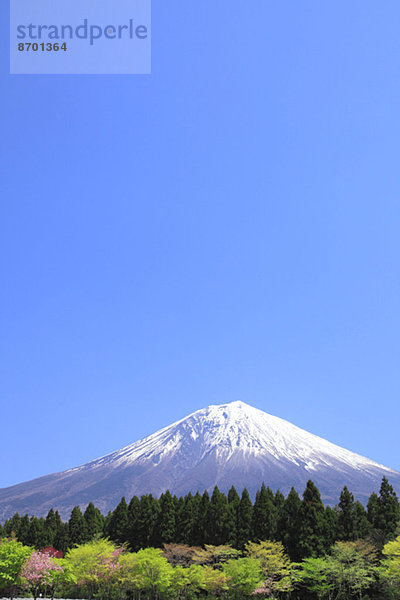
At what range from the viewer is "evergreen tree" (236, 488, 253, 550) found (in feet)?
160

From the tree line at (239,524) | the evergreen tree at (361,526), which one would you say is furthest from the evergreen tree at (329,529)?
the evergreen tree at (361,526)

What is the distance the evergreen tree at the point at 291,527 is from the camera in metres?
44.8

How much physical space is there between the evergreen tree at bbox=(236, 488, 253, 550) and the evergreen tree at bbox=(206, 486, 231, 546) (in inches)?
45.7

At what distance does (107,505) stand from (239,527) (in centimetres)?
15995

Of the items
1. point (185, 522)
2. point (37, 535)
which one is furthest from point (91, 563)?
point (37, 535)

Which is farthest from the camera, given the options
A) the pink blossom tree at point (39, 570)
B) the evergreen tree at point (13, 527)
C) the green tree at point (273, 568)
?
the evergreen tree at point (13, 527)

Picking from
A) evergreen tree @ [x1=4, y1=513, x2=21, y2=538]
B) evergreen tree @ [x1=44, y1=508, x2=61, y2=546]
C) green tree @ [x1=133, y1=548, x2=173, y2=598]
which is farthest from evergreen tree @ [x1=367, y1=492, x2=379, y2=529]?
evergreen tree @ [x1=4, y1=513, x2=21, y2=538]

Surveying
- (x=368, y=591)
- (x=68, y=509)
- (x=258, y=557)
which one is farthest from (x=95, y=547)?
(x=68, y=509)

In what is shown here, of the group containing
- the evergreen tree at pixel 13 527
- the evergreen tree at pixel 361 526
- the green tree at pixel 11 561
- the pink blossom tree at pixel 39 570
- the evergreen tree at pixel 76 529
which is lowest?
the evergreen tree at pixel 13 527

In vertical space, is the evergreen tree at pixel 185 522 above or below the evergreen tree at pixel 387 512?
below

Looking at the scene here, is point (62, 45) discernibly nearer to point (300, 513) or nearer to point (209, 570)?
point (209, 570)

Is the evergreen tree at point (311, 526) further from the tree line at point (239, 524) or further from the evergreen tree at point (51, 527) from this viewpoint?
the evergreen tree at point (51, 527)

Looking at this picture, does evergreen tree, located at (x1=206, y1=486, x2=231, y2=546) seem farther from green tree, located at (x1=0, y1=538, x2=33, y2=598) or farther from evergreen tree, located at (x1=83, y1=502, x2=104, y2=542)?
green tree, located at (x1=0, y1=538, x2=33, y2=598)

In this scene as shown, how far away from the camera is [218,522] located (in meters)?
50.5
